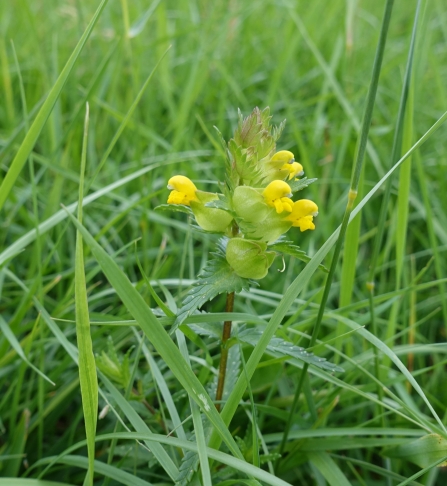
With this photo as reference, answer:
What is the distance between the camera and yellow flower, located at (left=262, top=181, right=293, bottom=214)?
621 millimetres

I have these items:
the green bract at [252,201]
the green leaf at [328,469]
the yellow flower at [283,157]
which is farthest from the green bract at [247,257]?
the green leaf at [328,469]

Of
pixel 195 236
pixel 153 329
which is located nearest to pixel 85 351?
pixel 153 329

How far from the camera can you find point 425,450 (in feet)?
2.35

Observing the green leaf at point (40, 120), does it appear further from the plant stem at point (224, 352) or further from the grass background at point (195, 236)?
the plant stem at point (224, 352)

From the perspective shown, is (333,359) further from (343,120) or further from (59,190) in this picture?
(343,120)

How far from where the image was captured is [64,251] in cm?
124

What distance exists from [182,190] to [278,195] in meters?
0.14

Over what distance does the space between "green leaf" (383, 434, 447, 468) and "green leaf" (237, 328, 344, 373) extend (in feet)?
0.69

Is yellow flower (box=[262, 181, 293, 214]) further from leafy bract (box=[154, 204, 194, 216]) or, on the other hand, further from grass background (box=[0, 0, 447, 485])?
grass background (box=[0, 0, 447, 485])

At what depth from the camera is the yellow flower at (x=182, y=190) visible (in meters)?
0.68

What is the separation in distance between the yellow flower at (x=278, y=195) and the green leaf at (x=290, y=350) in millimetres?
178

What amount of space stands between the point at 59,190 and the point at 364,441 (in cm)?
89

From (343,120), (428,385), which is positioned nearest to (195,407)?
(428,385)

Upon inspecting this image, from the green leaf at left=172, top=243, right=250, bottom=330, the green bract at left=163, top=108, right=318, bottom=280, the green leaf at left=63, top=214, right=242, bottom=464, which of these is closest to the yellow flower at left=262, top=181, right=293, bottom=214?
the green bract at left=163, top=108, right=318, bottom=280
